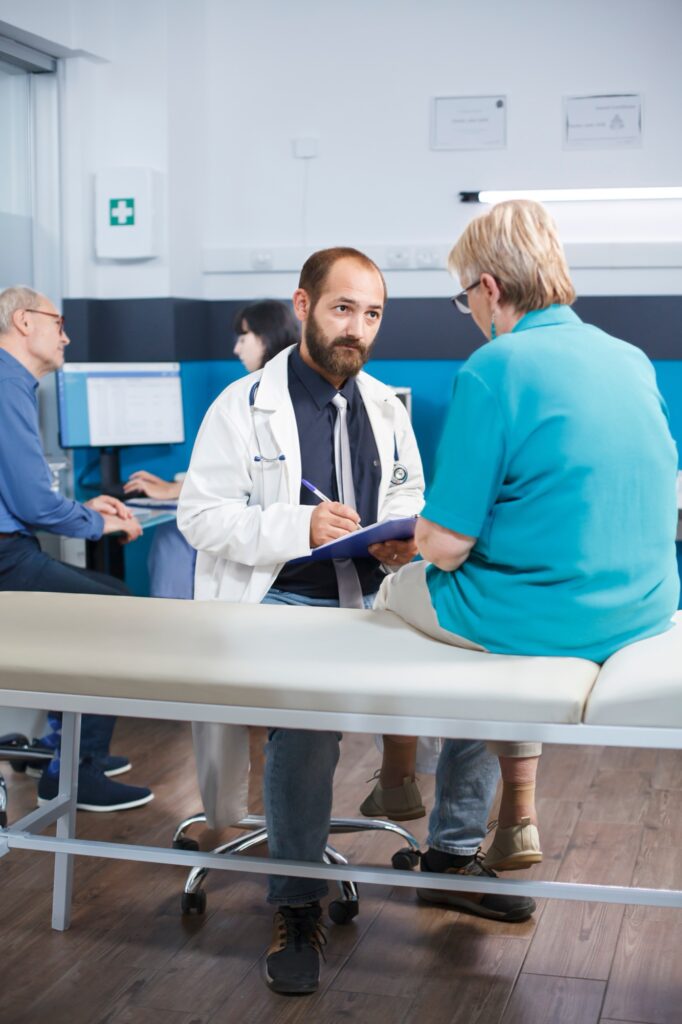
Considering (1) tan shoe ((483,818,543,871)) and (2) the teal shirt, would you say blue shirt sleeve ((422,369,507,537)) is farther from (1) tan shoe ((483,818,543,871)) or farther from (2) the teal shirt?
(1) tan shoe ((483,818,543,871))

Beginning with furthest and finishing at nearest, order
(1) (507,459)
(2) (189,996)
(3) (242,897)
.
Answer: (3) (242,897), (2) (189,996), (1) (507,459)

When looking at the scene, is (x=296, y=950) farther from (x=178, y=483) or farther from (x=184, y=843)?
(x=178, y=483)

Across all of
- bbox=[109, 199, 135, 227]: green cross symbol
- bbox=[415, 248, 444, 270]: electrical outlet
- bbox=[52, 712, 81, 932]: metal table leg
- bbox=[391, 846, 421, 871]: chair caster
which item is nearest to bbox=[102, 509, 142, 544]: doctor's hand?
bbox=[52, 712, 81, 932]: metal table leg

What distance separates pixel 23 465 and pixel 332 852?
136cm

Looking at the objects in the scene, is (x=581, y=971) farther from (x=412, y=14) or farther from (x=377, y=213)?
(x=412, y=14)

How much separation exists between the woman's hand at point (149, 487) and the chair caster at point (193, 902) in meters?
2.02

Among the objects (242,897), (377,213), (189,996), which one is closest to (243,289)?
(377,213)

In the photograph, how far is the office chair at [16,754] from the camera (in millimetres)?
2271

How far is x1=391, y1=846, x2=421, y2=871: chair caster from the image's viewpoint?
106 inches

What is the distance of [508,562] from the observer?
6.08 ft

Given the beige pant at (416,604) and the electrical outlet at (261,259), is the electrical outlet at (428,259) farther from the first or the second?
the beige pant at (416,604)

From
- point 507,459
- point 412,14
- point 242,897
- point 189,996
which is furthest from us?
point 412,14

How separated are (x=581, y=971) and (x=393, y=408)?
1.22 m

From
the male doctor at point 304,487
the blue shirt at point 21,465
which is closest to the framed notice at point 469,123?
the blue shirt at point 21,465
